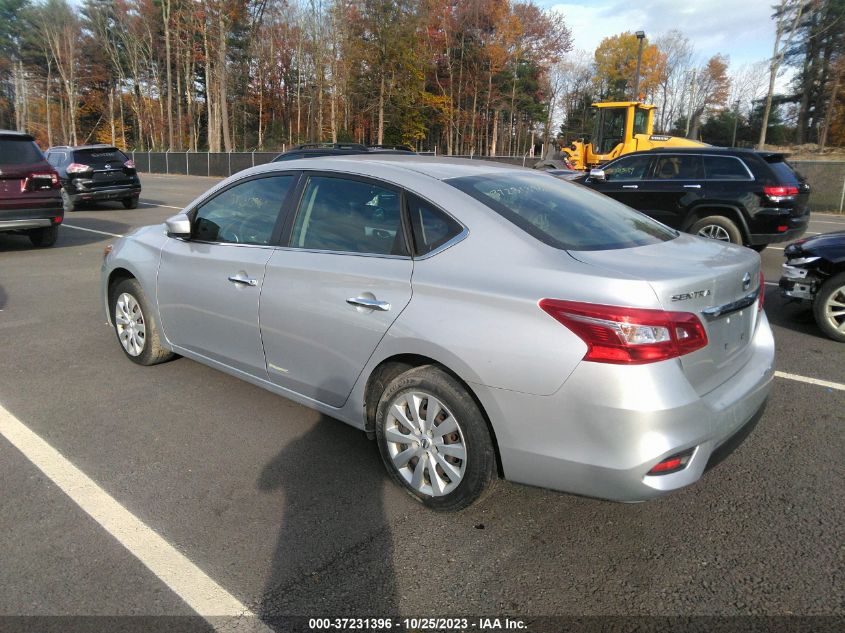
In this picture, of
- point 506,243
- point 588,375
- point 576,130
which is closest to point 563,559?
point 588,375

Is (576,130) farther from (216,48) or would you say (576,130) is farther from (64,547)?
(64,547)

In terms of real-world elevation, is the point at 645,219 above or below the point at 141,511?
above

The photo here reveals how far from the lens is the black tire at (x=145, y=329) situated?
15.4ft

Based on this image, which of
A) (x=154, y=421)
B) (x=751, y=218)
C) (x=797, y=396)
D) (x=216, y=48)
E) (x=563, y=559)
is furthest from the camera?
(x=216, y=48)

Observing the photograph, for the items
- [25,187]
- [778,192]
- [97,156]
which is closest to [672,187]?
[778,192]

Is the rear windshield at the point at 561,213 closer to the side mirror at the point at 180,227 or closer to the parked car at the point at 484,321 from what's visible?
the parked car at the point at 484,321

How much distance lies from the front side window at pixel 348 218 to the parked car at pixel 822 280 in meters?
4.64

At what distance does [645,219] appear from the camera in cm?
376

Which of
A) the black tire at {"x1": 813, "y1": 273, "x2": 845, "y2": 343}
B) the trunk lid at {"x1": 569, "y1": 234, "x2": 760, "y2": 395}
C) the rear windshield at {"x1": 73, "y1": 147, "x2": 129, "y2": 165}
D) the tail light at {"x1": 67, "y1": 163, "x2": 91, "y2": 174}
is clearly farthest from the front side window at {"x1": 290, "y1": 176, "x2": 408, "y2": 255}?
the rear windshield at {"x1": 73, "y1": 147, "x2": 129, "y2": 165}

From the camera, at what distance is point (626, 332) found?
95.2 inches

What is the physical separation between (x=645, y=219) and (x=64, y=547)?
343cm

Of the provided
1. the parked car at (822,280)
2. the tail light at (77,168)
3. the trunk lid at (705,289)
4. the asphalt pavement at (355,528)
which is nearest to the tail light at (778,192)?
the parked car at (822,280)

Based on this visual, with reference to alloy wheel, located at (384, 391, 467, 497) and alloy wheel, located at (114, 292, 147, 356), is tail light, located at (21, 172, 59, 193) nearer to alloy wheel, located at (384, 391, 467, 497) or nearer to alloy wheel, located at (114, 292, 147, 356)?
alloy wheel, located at (114, 292, 147, 356)

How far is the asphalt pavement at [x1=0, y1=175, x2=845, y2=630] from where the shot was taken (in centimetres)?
246
